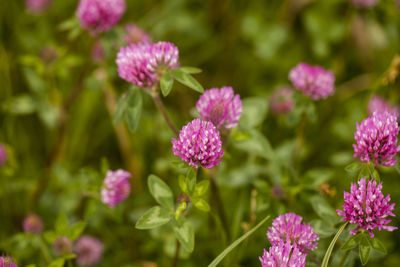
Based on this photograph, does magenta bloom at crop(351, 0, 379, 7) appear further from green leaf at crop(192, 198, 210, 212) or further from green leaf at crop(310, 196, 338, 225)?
green leaf at crop(192, 198, 210, 212)

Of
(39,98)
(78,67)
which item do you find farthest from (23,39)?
(39,98)

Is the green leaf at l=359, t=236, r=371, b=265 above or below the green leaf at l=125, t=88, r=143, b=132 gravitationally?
below

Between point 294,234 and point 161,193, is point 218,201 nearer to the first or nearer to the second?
point 161,193

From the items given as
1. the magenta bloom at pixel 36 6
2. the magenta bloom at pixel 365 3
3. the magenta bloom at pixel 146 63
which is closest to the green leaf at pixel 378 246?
the magenta bloom at pixel 146 63

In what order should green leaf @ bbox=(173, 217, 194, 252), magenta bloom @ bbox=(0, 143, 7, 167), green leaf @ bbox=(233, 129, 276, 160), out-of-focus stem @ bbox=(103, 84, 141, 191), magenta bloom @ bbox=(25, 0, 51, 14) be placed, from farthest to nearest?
magenta bloom @ bbox=(25, 0, 51, 14) < out-of-focus stem @ bbox=(103, 84, 141, 191) < magenta bloom @ bbox=(0, 143, 7, 167) < green leaf @ bbox=(233, 129, 276, 160) < green leaf @ bbox=(173, 217, 194, 252)

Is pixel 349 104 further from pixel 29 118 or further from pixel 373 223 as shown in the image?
pixel 29 118

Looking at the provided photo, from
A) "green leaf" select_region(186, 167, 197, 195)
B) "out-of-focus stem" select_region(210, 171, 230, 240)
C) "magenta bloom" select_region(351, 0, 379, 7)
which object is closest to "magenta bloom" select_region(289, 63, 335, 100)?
"out-of-focus stem" select_region(210, 171, 230, 240)

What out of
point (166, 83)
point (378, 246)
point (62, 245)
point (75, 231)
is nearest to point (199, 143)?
point (166, 83)
